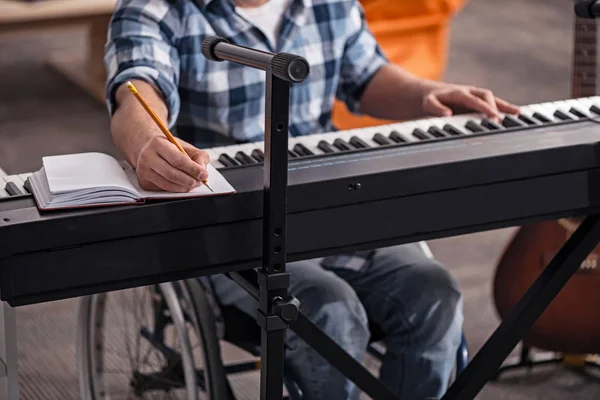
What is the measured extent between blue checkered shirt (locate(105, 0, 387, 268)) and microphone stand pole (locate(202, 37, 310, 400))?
1.24ft

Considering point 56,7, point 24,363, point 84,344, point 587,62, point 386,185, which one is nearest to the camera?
point 386,185

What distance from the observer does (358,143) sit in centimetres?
160

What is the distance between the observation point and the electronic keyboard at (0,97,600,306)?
4.33 feet

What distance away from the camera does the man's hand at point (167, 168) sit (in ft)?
4.51

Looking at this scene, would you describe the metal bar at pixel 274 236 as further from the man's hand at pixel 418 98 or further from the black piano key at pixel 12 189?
the man's hand at pixel 418 98

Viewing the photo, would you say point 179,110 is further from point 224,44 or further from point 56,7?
point 56,7

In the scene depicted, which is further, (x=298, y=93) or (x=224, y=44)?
(x=298, y=93)

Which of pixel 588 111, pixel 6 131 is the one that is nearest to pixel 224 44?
pixel 588 111

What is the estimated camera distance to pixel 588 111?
1.75 meters

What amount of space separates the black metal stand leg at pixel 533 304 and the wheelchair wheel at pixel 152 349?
0.40 m

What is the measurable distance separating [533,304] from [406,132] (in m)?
0.34

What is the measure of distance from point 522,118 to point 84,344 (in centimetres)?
94

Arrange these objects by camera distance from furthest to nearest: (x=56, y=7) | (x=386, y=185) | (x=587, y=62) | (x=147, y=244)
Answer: (x=56, y=7) → (x=587, y=62) → (x=386, y=185) → (x=147, y=244)

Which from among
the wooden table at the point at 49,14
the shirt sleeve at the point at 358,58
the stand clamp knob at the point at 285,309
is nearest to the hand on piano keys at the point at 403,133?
the stand clamp knob at the point at 285,309
